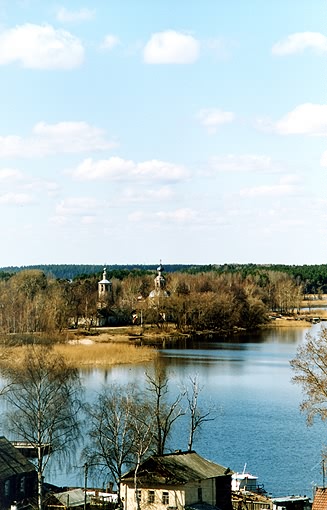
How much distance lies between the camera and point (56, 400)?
1128 inches

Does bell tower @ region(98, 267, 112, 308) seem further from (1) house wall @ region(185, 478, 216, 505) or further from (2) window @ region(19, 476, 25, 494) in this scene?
(1) house wall @ region(185, 478, 216, 505)

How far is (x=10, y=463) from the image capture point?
84.9ft

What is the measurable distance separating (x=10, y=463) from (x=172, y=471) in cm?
488

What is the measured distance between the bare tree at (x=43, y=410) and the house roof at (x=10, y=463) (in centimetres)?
54

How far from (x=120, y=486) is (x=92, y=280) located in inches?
3844

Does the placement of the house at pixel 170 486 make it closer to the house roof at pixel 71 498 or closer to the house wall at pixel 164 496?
the house wall at pixel 164 496

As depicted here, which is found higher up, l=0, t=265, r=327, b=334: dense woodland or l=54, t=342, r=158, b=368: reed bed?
l=0, t=265, r=327, b=334: dense woodland

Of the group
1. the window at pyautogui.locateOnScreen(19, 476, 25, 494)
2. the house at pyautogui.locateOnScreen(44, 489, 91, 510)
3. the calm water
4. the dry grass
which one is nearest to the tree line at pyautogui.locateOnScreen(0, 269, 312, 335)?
the dry grass

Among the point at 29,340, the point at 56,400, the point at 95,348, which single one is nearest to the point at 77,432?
the point at 56,400

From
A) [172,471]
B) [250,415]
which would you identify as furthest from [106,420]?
[250,415]

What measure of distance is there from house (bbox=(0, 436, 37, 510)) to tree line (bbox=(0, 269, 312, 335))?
40.7 meters

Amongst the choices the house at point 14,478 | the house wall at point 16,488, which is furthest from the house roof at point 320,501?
the house wall at point 16,488

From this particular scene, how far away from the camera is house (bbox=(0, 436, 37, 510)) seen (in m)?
25.1

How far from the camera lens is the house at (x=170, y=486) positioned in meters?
23.9
